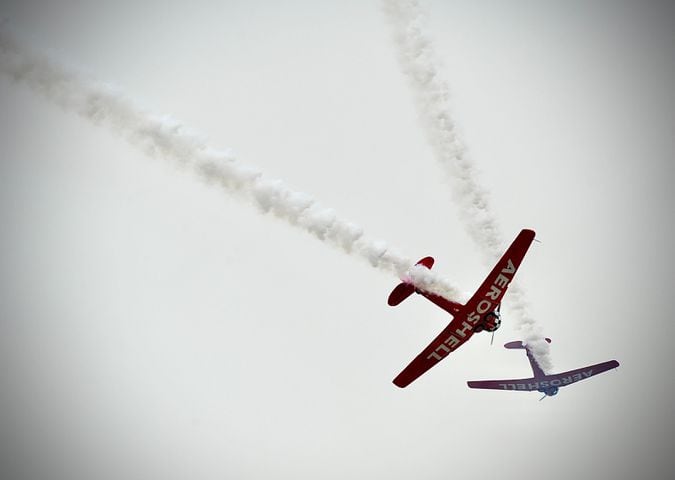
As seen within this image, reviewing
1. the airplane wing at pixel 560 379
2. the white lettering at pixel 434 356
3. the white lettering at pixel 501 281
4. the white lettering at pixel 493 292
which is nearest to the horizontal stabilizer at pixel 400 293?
the white lettering at pixel 493 292

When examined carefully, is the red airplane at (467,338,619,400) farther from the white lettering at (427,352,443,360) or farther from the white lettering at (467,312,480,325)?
the white lettering at (467,312,480,325)

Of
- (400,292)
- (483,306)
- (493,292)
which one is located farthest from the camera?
(483,306)

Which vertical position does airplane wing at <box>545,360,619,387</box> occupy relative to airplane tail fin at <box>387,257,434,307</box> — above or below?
above

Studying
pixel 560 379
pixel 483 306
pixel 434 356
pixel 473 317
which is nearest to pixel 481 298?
pixel 483 306

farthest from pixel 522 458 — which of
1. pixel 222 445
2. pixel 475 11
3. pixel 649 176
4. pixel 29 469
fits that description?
pixel 29 469

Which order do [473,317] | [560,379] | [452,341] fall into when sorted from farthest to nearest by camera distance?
[560,379]
[452,341]
[473,317]

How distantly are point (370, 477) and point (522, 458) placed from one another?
710 inches

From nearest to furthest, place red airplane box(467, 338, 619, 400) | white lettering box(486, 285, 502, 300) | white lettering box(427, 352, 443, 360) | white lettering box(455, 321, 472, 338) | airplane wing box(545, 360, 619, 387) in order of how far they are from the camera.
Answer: white lettering box(486, 285, 502, 300) → white lettering box(455, 321, 472, 338) → white lettering box(427, 352, 443, 360) → red airplane box(467, 338, 619, 400) → airplane wing box(545, 360, 619, 387)

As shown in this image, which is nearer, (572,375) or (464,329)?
(464,329)

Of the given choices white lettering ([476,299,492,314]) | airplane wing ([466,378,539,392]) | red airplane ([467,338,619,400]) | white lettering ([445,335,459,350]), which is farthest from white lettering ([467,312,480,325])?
airplane wing ([466,378,539,392])

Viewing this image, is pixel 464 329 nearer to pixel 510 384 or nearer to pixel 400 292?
pixel 400 292

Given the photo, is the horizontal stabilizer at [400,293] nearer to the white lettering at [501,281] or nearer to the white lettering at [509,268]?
the white lettering at [501,281]

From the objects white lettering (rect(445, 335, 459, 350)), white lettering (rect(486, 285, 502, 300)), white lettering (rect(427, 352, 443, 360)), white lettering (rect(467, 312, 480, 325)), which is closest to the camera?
white lettering (rect(486, 285, 502, 300))

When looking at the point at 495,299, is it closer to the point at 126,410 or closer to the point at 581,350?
the point at 581,350
